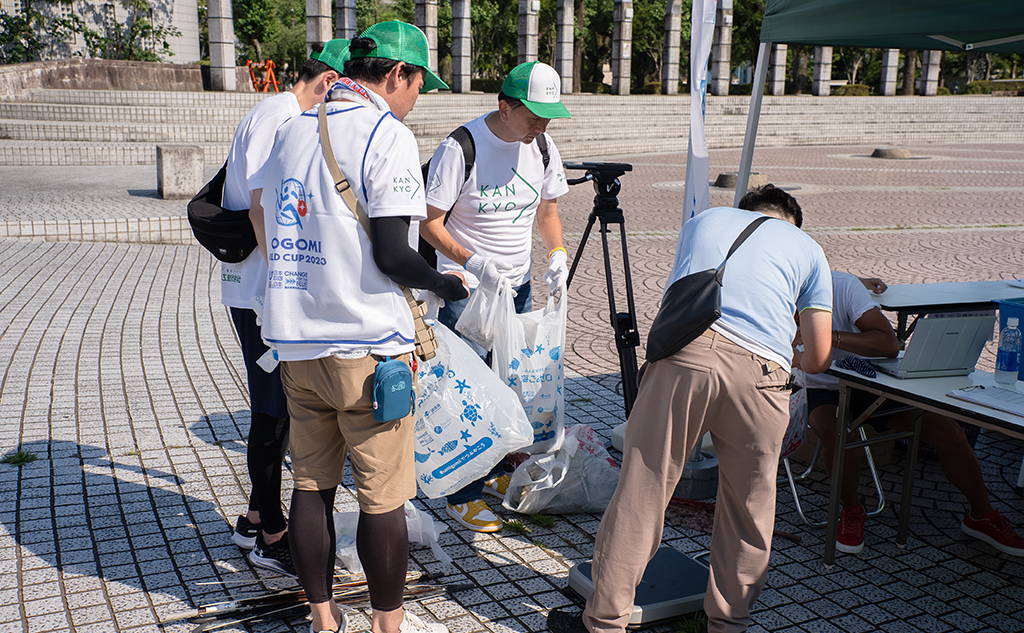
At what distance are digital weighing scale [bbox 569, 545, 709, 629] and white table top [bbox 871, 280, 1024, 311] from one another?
1510 mm

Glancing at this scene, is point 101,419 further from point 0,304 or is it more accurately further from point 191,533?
point 0,304

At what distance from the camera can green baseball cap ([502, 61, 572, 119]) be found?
10.6 feet

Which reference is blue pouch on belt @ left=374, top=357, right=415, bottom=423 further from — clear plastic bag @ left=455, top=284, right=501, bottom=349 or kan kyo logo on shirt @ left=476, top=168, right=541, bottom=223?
kan kyo logo on shirt @ left=476, top=168, right=541, bottom=223

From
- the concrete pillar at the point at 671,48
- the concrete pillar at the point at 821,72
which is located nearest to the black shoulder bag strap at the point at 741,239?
the concrete pillar at the point at 671,48

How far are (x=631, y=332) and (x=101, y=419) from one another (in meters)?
2.86

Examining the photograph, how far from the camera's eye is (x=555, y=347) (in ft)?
11.6

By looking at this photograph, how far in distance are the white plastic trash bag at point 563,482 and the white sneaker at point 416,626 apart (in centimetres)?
96

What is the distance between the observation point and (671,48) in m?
34.2

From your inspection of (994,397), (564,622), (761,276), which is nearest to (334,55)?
(761,276)

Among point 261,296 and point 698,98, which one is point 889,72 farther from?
point 261,296

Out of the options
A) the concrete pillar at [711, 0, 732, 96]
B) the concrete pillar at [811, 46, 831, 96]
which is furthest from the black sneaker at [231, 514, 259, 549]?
the concrete pillar at [811, 46, 831, 96]

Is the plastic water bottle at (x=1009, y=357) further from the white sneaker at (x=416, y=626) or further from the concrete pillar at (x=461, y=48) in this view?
the concrete pillar at (x=461, y=48)

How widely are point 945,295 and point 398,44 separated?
299 cm

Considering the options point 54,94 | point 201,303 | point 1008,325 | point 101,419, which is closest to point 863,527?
point 1008,325
